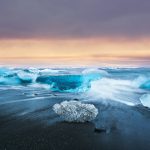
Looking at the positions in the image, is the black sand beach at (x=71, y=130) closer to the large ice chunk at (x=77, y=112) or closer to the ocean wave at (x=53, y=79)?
the large ice chunk at (x=77, y=112)

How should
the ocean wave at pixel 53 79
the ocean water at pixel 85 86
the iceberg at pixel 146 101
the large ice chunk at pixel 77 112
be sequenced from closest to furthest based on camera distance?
the large ice chunk at pixel 77 112, the iceberg at pixel 146 101, the ocean water at pixel 85 86, the ocean wave at pixel 53 79

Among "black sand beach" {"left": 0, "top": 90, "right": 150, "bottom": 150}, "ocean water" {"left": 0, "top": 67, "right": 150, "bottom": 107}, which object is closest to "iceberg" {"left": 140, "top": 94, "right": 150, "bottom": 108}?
"ocean water" {"left": 0, "top": 67, "right": 150, "bottom": 107}

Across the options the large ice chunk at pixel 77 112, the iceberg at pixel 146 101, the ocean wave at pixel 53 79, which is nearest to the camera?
the large ice chunk at pixel 77 112

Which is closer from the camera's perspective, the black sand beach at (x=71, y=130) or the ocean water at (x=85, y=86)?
the black sand beach at (x=71, y=130)

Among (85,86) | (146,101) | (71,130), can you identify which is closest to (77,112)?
(71,130)

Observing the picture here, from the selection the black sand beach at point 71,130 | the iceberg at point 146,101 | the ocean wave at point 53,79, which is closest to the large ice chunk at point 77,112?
the black sand beach at point 71,130

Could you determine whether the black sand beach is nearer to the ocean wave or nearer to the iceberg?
the iceberg

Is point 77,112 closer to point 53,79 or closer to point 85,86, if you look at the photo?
point 85,86

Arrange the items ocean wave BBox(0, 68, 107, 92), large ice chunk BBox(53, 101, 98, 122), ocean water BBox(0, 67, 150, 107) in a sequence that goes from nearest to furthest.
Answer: large ice chunk BBox(53, 101, 98, 122) < ocean water BBox(0, 67, 150, 107) < ocean wave BBox(0, 68, 107, 92)

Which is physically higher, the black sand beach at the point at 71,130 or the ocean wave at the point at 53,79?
the ocean wave at the point at 53,79

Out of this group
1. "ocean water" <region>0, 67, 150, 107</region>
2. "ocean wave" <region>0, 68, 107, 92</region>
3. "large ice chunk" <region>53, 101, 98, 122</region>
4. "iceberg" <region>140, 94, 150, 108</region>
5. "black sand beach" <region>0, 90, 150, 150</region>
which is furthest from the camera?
"ocean wave" <region>0, 68, 107, 92</region>

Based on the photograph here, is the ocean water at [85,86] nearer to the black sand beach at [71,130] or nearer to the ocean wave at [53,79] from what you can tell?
the ocean wave at [53,79]

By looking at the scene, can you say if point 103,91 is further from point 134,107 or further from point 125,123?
point 125,123

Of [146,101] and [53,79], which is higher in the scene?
[53,79]
